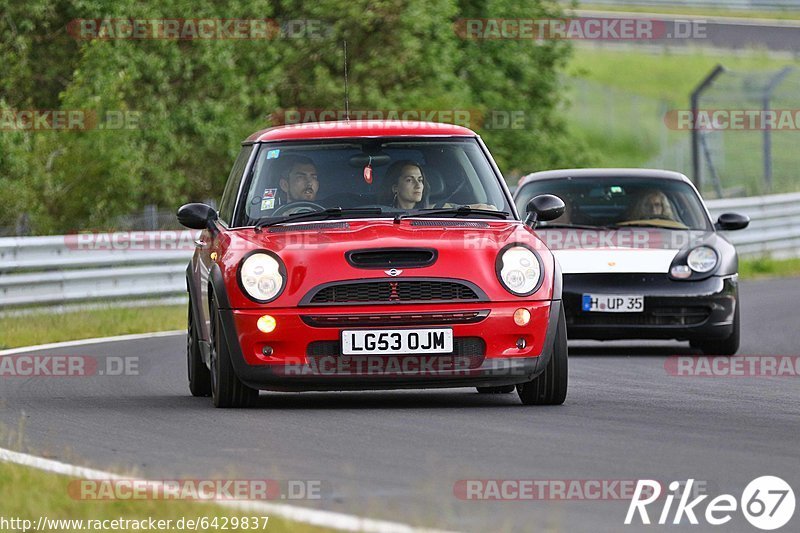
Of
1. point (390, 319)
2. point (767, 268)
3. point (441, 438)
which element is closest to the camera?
point (441, 438)

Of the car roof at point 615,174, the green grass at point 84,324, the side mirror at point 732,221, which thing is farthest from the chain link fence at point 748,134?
the side mirror at point 732,221

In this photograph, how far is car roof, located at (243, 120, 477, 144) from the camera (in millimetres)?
10516

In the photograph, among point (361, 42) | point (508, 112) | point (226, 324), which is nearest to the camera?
point (226, 324)

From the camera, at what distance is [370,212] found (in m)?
10.2

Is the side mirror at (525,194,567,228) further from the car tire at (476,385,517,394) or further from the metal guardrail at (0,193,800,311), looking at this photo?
the metal guardrail at (0,193,800,311)

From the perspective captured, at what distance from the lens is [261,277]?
952 centimetres

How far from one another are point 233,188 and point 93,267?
10.5 meters

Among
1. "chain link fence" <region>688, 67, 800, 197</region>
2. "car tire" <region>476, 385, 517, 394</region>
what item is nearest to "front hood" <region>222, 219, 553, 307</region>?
"car tire" <region>476, 385, 517, 394</region>

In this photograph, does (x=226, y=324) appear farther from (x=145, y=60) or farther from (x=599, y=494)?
(x=145, y=60)

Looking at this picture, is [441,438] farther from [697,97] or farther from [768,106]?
[768,106]

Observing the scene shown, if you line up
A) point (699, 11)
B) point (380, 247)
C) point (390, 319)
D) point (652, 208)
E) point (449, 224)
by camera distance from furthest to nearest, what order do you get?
1. point (699, 11)
2. point (652, 208)
3. point (449, 224)
4. point (380, 247)
5. point (390, 319)

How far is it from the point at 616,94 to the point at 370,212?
4498 centimetres

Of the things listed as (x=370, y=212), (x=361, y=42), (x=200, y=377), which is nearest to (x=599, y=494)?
(x=370, y=212)

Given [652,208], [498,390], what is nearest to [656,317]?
[652,208]
